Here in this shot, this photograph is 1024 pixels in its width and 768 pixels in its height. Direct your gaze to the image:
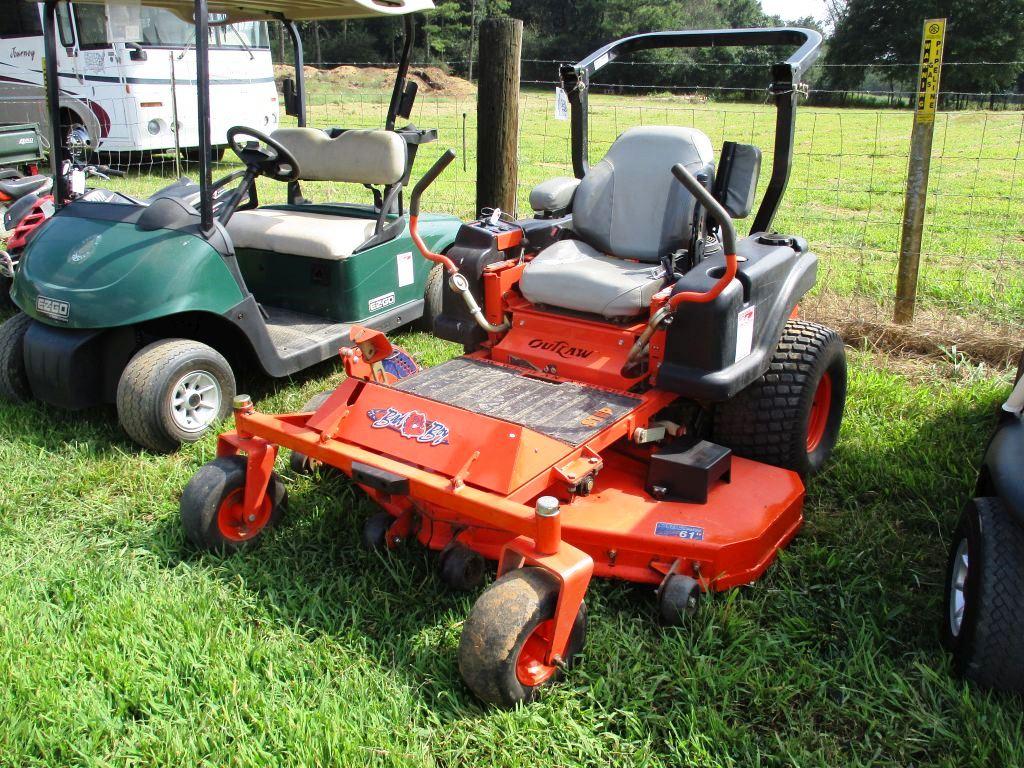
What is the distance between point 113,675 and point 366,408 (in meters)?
1.12

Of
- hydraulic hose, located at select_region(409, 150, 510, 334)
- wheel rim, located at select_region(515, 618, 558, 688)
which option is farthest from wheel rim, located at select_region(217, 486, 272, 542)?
wheel rim, located at select_region(515, 618, 558, 688)

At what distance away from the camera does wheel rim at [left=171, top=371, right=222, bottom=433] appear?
3775mm

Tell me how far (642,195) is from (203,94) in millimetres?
1875

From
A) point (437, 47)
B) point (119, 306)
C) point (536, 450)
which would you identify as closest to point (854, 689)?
point (536, 450)

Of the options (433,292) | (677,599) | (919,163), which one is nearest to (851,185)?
(919,163)

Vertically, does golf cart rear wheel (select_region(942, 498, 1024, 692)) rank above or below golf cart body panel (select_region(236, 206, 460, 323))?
below

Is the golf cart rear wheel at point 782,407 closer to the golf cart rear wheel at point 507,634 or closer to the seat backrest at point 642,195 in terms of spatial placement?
the seat backrest at point 642,195

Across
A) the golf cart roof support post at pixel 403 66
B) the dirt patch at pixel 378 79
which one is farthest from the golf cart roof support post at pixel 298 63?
the dirt patch at pixel 378 79

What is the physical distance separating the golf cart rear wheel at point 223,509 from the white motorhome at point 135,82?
7996 mm

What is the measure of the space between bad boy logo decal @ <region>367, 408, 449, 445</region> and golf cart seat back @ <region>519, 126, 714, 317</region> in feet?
2.66

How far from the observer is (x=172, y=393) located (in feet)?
12.2

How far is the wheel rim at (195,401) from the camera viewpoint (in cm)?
378

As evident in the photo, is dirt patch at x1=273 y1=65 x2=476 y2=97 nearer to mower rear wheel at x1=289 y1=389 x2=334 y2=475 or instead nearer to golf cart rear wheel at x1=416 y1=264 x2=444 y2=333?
golf cart rear wheel at x1=416 y1=264 x2=444 y2=333

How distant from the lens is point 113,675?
240cm
